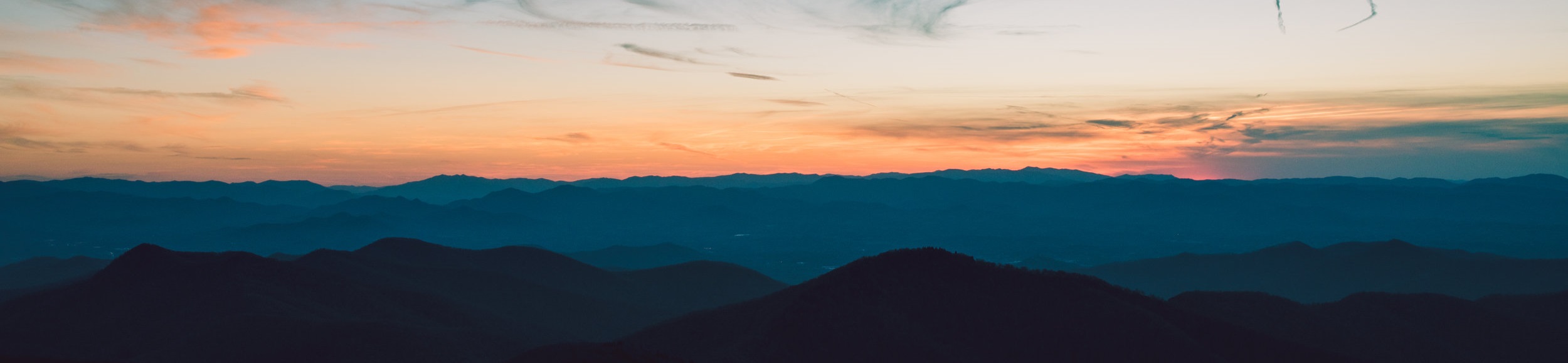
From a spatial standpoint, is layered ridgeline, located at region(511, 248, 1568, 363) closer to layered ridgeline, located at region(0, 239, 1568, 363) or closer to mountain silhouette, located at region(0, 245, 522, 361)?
layered ridgeline, located at region(0, 239, 1568, 363)

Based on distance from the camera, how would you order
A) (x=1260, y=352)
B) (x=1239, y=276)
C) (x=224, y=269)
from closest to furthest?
(x=1260, y=352) < (x=224, y=269) < (x=1239, y=276)

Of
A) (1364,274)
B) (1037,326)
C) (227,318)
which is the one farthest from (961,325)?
(1364,274)

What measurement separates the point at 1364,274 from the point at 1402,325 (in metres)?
129

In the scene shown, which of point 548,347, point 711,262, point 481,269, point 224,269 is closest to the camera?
point 548,347

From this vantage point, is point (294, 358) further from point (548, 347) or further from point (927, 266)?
point (927, 266)

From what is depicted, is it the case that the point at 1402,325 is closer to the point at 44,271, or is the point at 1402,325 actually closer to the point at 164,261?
the point at 164,261

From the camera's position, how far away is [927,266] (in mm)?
62656

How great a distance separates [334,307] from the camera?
Answer: 86.3 meters

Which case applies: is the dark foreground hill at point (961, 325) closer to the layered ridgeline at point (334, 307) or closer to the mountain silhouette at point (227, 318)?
the mountain silhouette at point (227, 318)

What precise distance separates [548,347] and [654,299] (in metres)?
86.2

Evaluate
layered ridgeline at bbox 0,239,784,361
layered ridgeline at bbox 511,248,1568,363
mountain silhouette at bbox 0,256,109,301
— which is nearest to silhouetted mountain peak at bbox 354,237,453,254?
layered ridgeline at bbox 0,239,784,361

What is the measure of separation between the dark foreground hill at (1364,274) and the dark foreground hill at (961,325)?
111885 millimetres

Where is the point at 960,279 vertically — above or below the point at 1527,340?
above

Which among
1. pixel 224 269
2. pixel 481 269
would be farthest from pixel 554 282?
pixel 224 269
